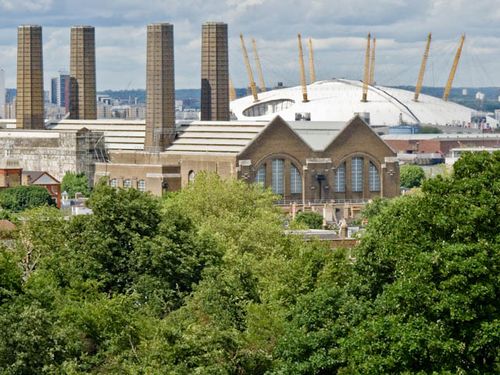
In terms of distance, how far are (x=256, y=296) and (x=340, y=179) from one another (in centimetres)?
9774

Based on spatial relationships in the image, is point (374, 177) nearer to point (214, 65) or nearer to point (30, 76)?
point (214, 65)

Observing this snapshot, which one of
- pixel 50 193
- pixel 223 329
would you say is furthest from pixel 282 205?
pixel 223 329

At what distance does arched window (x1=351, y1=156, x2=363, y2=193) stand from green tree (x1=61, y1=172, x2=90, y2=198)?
2025 cm

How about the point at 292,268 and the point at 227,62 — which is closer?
the point at 292,268

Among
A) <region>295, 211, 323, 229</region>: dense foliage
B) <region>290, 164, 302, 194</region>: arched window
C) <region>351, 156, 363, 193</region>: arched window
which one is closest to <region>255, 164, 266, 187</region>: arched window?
<region>290, 164, 302, 194</region>: arched window

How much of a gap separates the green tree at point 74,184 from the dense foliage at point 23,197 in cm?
1382

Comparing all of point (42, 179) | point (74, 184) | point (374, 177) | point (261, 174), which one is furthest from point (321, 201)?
point (42, 179)

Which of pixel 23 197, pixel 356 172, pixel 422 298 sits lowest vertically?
pixel 422 298

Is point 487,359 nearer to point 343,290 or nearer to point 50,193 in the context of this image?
point 343,290

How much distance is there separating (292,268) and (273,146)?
91198 mm

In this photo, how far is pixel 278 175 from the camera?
155625mm

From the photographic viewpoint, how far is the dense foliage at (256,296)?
46719mm

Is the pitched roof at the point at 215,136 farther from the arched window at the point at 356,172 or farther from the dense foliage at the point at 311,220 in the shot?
the dense foliage at the point at 311,220

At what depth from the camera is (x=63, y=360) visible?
5297 centimetres
